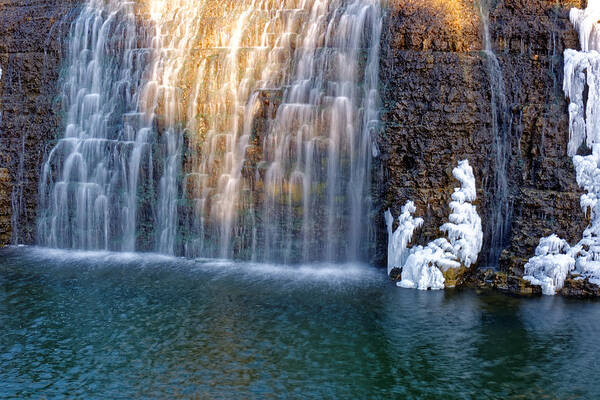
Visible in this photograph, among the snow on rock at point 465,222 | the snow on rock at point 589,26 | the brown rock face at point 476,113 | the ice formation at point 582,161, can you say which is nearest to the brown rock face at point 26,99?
the brown rock face at point 476,113

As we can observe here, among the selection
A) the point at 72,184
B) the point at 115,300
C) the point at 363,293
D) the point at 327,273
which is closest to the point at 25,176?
the point at 72,184

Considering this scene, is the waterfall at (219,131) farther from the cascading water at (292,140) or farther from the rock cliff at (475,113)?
the rock cliff at (475,113)

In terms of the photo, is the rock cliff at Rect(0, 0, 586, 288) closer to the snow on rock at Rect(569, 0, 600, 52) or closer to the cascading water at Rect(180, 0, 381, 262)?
the snow on rock at Rect(569, 0, 600, 52)

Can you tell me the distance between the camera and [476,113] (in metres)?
18.7

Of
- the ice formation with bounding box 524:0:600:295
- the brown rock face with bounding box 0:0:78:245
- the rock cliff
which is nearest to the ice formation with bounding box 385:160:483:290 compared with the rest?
the rock cliff

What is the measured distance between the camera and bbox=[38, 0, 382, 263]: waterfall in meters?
20.1

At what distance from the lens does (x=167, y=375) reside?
12.4m

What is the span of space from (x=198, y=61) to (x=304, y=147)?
4646 mm

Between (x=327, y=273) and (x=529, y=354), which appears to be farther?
(x=327, y=273)

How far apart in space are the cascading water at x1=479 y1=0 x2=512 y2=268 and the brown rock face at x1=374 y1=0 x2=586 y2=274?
12 cm

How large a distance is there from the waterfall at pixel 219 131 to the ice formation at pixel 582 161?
4.91 meters

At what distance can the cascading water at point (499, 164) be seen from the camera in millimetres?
18891

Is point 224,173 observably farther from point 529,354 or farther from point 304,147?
point 529,354

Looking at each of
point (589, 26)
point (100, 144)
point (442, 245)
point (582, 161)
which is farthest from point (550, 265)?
point (100, 144)
